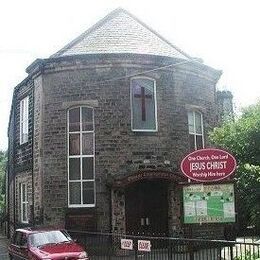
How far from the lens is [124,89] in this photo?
19.8m

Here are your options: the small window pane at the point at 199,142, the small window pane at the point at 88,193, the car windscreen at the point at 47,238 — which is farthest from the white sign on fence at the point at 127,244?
the small window pane at the point at 199,142

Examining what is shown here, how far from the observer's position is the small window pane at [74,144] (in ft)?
65.3

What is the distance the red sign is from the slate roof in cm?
978

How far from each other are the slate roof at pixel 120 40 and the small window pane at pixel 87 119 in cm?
239

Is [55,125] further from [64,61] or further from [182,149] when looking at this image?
[182,149]

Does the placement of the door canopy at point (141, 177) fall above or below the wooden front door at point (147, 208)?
above

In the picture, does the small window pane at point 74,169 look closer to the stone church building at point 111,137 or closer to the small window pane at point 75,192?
the stone church building at point 111,137

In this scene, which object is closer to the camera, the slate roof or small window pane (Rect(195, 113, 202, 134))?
the slate roof

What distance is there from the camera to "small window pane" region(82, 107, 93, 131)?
65.2 feet

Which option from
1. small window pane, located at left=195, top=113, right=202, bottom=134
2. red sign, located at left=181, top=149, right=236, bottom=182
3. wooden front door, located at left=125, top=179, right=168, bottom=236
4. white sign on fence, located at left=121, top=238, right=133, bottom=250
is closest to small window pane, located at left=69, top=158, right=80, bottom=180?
wooden front door, located at left=125, top=179, right=168, bottom=236

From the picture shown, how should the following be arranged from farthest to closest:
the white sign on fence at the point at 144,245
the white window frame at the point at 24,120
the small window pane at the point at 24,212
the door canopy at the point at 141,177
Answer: the small window pane at the point at 24,212, the white window frame at the point at 24,120, the door canopy at the point at 141,177, the white sign on fence at the point at 144,245

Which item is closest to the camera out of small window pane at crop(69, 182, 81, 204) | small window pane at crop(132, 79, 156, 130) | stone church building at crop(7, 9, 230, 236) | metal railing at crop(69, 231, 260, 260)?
metal railing at crop(69, 231, 260, 260)

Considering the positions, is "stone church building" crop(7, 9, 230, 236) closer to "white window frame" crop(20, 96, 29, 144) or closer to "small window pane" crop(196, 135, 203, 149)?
"small window pane" crop(196, 135, 203, 149)

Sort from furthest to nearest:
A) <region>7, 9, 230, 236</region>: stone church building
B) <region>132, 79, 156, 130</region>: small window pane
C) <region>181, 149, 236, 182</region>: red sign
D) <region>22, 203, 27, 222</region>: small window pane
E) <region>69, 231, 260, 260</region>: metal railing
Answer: <region>22, 203, 27, 222</region>: small window pane, <region>132, 79, 156, 130</region>: small window pane, <region>7, 9, 230, 236</region>: stone church building, <region>181, 149, 236, 182</region>: red sign, <region>69, 231, 260, 260</region>: metal railing
